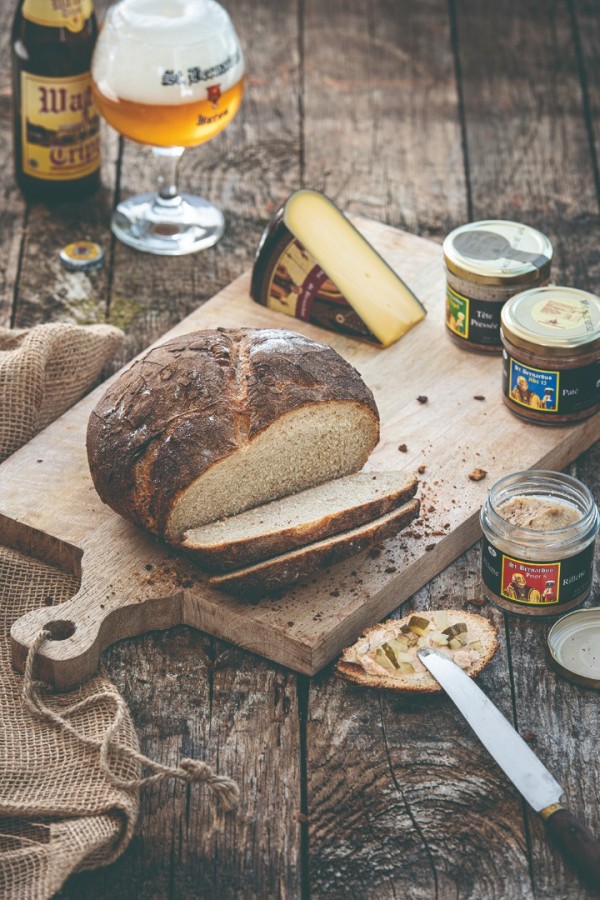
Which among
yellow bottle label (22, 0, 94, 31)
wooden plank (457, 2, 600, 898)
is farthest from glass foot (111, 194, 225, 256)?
wooden plank (457, 2, 600, 898)

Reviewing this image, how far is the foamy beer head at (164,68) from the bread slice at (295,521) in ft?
4.12

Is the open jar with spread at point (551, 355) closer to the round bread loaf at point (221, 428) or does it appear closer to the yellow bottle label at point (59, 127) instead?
the round bread loaf at point (221, 428)

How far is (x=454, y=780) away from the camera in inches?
93.0

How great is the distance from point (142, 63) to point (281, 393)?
3.90ft

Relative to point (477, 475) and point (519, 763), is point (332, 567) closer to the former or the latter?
point (477, 475)

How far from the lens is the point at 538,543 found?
2574 mm

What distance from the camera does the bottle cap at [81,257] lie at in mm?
3799

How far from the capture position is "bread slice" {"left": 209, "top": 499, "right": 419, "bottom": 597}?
8.43ft

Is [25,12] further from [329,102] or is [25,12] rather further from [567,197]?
[567,197]

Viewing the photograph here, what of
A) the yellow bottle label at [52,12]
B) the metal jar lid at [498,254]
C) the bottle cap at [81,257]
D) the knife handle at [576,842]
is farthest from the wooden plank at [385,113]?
the knife handle at [576,842]

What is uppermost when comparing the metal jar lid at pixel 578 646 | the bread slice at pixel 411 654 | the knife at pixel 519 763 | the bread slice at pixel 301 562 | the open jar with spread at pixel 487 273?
the open jar with spread at pixel 487 273

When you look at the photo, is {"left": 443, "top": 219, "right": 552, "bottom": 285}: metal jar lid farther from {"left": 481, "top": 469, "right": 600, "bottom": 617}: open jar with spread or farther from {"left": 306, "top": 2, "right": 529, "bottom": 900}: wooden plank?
{"left": 481, "top": 469, "right": 600, "bottom": 617}: open jar with spread

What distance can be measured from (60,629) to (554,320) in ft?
4.16

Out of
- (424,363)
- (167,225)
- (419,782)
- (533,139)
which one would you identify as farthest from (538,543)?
(533,139)
